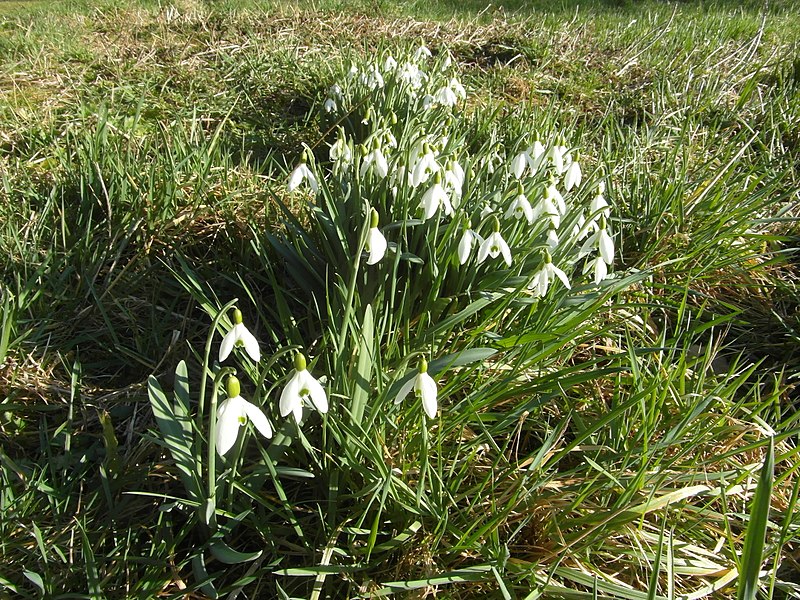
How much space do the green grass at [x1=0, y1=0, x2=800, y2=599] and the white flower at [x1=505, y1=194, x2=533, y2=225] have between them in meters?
0.20

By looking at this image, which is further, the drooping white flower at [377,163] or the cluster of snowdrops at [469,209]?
the drooping white flower at [377,163]

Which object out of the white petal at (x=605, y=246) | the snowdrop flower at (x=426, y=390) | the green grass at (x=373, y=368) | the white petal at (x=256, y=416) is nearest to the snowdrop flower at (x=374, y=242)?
the green grass at (x=373, y=368)

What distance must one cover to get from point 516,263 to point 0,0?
27.2 ft

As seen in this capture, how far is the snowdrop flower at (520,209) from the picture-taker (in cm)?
179

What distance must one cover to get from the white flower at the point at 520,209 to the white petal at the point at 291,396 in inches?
34.9

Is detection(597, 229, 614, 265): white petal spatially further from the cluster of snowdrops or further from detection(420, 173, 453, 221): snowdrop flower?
detection(420, 173, 453, 221): snowdrop flower

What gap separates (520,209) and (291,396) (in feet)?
3.11

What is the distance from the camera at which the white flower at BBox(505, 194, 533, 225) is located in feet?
5.88

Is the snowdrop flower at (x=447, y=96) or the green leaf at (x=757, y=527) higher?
the snowdrop flower at (x=447, y=96)

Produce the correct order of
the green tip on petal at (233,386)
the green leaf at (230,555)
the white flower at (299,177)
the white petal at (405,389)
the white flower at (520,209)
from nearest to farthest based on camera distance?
the green tip on petal at (233,386), the green leaf at (230,555), the white petal at (405,389), the white flower at (520,209), the white flower at (299,177)

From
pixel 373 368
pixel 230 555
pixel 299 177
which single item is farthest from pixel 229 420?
pixel 299 177

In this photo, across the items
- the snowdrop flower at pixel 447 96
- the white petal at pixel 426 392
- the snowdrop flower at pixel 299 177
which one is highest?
the snowdrop flower at pixel 447 96

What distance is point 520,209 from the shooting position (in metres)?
1.85

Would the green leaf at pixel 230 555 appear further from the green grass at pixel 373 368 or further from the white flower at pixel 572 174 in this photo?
the white flower at pixel 572 174
